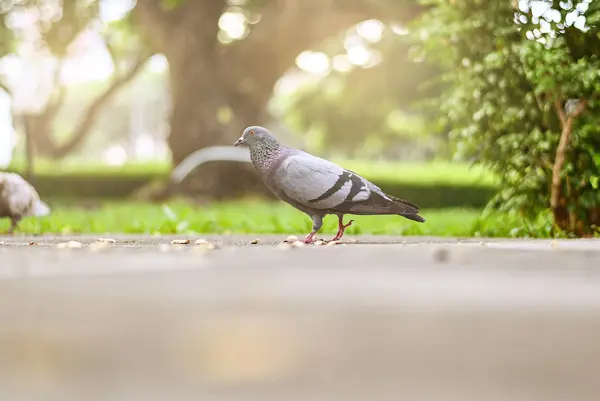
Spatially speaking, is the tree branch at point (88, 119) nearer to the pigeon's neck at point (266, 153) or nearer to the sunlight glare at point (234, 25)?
the sunlight glare at point (234, 25)

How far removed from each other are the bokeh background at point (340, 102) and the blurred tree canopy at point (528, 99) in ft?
0.03

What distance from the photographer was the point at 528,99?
15.4 feet

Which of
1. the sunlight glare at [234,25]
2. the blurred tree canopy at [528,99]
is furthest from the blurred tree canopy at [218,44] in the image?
the blurred tree canopy at [528,99]

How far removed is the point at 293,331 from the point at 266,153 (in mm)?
2235

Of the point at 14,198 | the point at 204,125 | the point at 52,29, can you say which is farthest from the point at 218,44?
the point at 14,198

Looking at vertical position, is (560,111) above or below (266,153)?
above

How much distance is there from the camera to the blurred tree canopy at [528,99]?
4.39 m

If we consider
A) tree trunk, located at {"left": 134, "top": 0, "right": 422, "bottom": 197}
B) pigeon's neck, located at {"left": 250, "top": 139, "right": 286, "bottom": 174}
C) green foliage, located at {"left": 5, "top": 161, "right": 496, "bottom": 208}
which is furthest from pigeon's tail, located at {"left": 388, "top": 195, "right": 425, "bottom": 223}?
green foliage, located at {"left": 5, "top": 161, "right": 496, "bottom": 208}

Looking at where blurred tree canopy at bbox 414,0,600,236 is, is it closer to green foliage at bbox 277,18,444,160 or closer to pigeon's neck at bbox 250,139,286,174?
pigeon's neck at bbox 250,139,286,174

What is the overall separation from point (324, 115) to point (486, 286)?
20013 mm

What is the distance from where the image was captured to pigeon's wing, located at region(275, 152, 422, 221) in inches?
139

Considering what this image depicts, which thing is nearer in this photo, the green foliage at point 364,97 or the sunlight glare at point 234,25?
the sunlight glare at point 234,25

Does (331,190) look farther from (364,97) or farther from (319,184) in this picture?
(364,97)

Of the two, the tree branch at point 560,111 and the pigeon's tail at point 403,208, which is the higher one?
the tree branch at point 560,111
